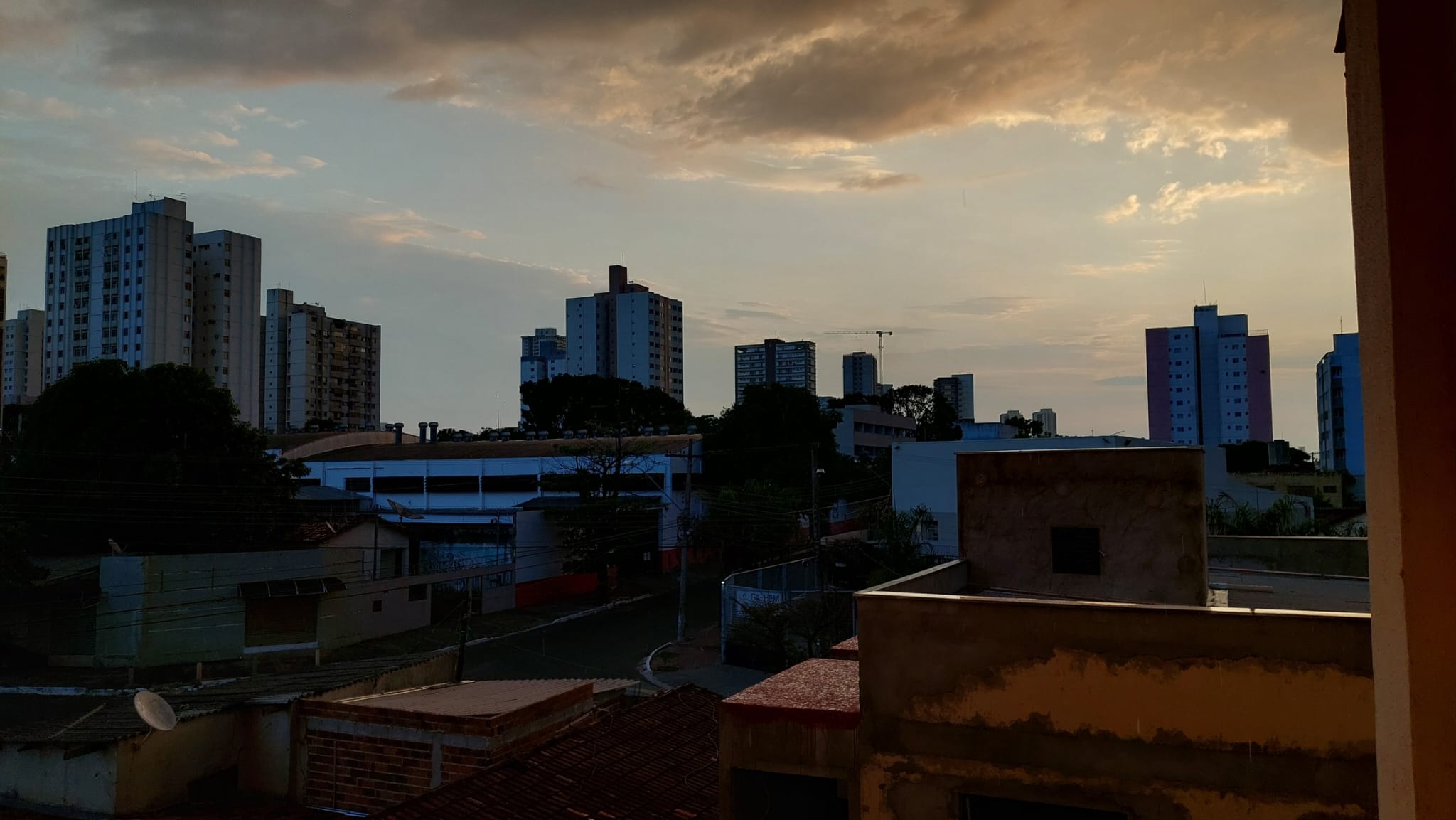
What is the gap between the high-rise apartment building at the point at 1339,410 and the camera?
6731cm

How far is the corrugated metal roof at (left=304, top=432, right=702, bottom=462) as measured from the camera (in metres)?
48.3

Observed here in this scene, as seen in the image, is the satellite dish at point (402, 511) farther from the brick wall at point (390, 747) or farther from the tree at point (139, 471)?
the brick wall at point (390, 747)

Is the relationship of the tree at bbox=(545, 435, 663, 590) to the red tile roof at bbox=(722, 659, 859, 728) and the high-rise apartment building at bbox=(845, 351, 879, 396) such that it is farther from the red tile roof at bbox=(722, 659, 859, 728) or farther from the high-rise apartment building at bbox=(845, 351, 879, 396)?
the high-rise apartment building at bbox=(845, 351, 879, 396)

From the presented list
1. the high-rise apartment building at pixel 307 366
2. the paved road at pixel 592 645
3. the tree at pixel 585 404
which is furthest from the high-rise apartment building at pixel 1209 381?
the high-rise apartment building at pixel 307 366

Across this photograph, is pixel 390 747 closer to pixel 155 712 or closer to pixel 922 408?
pixel 155 712

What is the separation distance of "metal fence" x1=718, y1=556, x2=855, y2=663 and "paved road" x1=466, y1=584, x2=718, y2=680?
121 inches

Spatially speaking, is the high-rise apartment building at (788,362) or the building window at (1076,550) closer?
the building window at (1076,550)

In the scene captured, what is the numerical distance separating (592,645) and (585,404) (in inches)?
1757

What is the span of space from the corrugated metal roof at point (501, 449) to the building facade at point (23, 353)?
71818 mm

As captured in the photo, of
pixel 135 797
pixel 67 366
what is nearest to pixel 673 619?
pixel 135 797

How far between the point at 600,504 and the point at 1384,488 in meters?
39.9

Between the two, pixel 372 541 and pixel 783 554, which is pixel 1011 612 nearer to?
pixel 372 541

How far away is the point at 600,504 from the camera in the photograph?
41594 mm

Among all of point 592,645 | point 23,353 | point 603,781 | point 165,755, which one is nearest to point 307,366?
point 23,353
